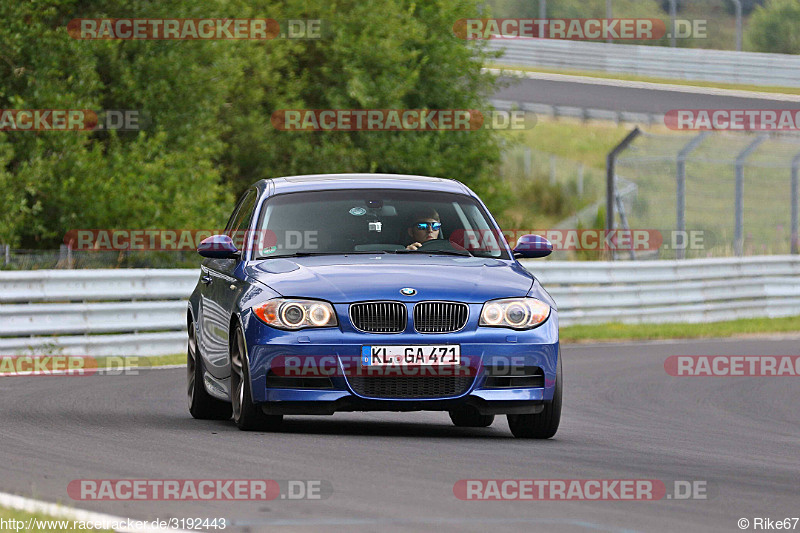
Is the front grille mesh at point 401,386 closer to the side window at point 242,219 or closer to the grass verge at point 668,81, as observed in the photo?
the side window at point 242,219

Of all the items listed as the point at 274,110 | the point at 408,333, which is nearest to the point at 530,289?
the point at 408,333

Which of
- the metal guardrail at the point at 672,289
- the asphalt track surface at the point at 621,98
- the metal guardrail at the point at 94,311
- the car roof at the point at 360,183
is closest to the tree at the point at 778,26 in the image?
the asphalt track surface at the point at 621,98

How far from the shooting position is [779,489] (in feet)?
24.6

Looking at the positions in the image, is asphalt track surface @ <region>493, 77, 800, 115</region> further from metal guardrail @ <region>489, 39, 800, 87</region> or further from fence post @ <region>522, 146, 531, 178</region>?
fence post @ <region>522, 146, 531, 178</region>

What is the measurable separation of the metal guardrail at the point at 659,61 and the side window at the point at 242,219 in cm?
3182

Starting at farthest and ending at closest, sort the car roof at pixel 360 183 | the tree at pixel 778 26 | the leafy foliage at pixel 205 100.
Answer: the tree at pixel 778 26 < the leafy foliage at pixel 205 100 < the car roof at pixel 360 183

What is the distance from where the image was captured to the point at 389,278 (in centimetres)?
934

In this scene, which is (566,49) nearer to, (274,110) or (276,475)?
(274,110)

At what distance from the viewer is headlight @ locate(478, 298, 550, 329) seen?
9.27 meters

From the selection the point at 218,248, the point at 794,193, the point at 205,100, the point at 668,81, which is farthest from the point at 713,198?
the point at 218,248

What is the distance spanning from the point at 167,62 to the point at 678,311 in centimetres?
904

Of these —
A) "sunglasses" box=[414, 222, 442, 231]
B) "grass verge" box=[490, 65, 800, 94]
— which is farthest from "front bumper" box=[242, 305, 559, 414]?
"grass verge" box=[490, 65, 800, 94]

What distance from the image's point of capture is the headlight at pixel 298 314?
9141mm

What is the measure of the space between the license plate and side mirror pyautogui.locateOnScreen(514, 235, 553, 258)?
1489 mm
